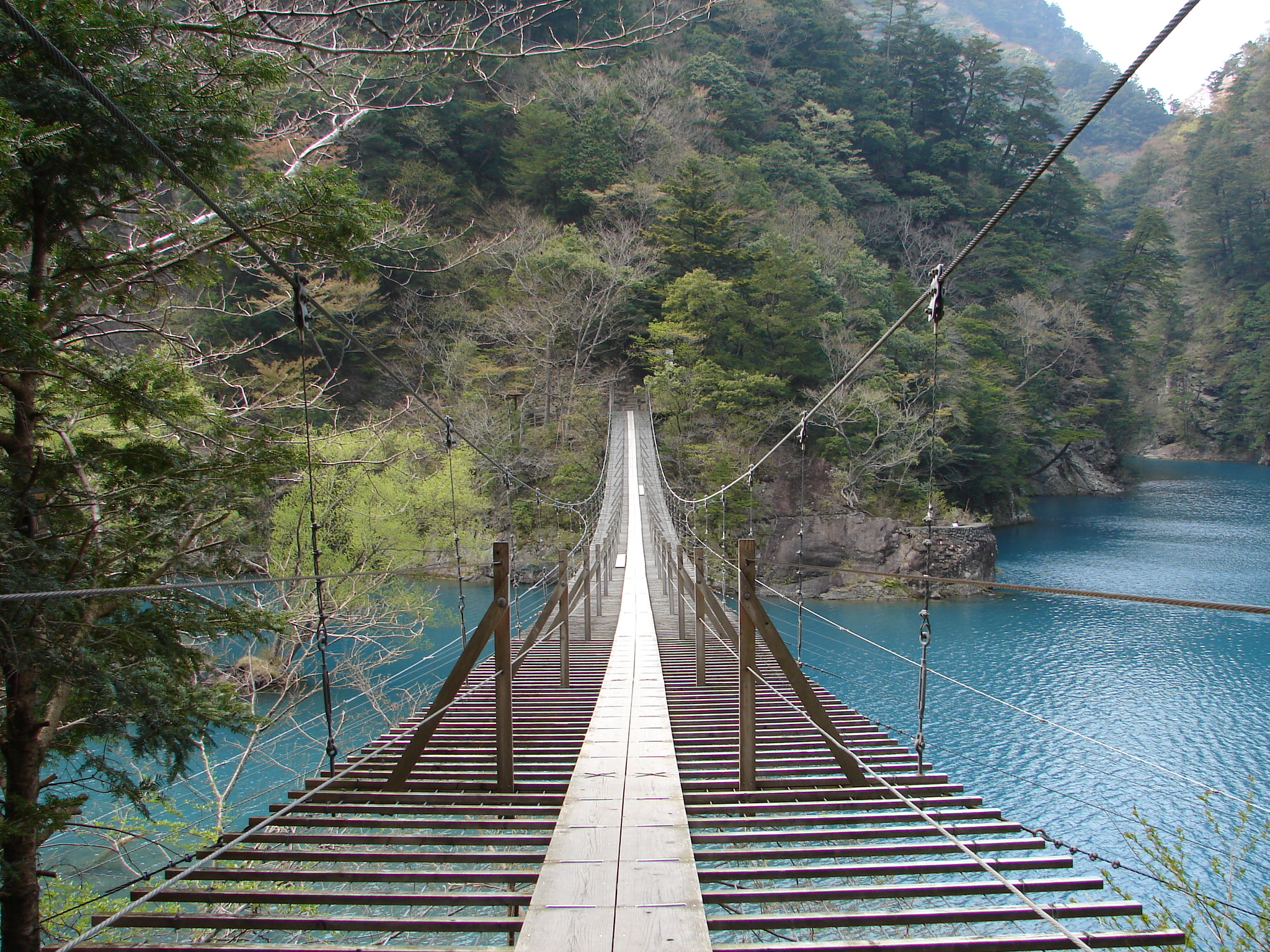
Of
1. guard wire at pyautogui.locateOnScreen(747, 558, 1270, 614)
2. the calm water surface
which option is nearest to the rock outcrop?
the calm water surface

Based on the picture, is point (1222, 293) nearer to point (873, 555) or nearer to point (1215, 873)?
point (873, 555)

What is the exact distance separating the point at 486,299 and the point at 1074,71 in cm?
4952

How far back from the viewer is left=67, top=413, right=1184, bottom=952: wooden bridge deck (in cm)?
131

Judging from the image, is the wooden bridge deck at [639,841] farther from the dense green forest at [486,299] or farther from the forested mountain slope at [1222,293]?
the forested mountain slope at [1222,293]

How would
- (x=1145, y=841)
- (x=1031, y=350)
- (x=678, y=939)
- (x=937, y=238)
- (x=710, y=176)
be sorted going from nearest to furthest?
1. (x=678, y=939)
2. (x=1145, y=841)
3. (x=710, y=176)
4. (x=1031, y=350)
5. (x=937, y=238)

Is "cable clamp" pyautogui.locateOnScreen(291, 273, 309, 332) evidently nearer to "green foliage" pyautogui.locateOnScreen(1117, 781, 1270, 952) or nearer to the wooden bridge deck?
the wooden bridge deck

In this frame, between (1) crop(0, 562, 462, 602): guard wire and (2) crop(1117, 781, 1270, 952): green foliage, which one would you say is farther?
(2) crop(1117, 781, 1270, 952): green foliage

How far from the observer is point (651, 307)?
1648 centimetres

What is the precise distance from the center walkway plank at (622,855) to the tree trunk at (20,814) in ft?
5.40

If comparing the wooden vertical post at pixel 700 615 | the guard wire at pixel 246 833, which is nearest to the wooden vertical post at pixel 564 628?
the wooden vertical post at pixel 700 615

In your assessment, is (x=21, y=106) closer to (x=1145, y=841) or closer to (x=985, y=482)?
(x=1145, y=841)

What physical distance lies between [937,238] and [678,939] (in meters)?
22.2

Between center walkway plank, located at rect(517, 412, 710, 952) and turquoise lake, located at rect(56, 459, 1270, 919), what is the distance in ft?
6.98

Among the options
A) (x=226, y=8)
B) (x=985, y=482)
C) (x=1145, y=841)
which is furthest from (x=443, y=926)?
(x=985, y=482)
